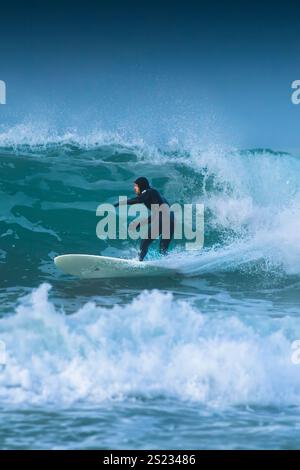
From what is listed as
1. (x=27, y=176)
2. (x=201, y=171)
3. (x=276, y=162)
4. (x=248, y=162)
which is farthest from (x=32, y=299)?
(x=276, y=162)

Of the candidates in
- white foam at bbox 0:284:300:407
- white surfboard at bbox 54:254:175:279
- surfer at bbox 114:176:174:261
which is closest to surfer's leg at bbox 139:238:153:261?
surfer at bbox 114:176:174:261

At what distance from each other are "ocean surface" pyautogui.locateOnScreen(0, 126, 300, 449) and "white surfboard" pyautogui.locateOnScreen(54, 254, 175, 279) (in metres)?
0.09

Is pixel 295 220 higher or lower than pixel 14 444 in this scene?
higher

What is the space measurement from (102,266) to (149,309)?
42.3 inches

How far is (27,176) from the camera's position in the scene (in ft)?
25.7

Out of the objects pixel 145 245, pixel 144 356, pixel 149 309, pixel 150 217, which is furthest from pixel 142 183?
pixel 144 356

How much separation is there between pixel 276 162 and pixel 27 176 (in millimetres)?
3372

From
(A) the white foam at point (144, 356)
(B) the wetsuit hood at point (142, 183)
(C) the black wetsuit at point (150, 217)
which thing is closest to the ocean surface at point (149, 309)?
(A) the white foam at point (144, 356)

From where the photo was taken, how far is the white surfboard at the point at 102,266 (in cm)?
583

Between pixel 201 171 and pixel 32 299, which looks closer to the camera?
pixel 32 299
